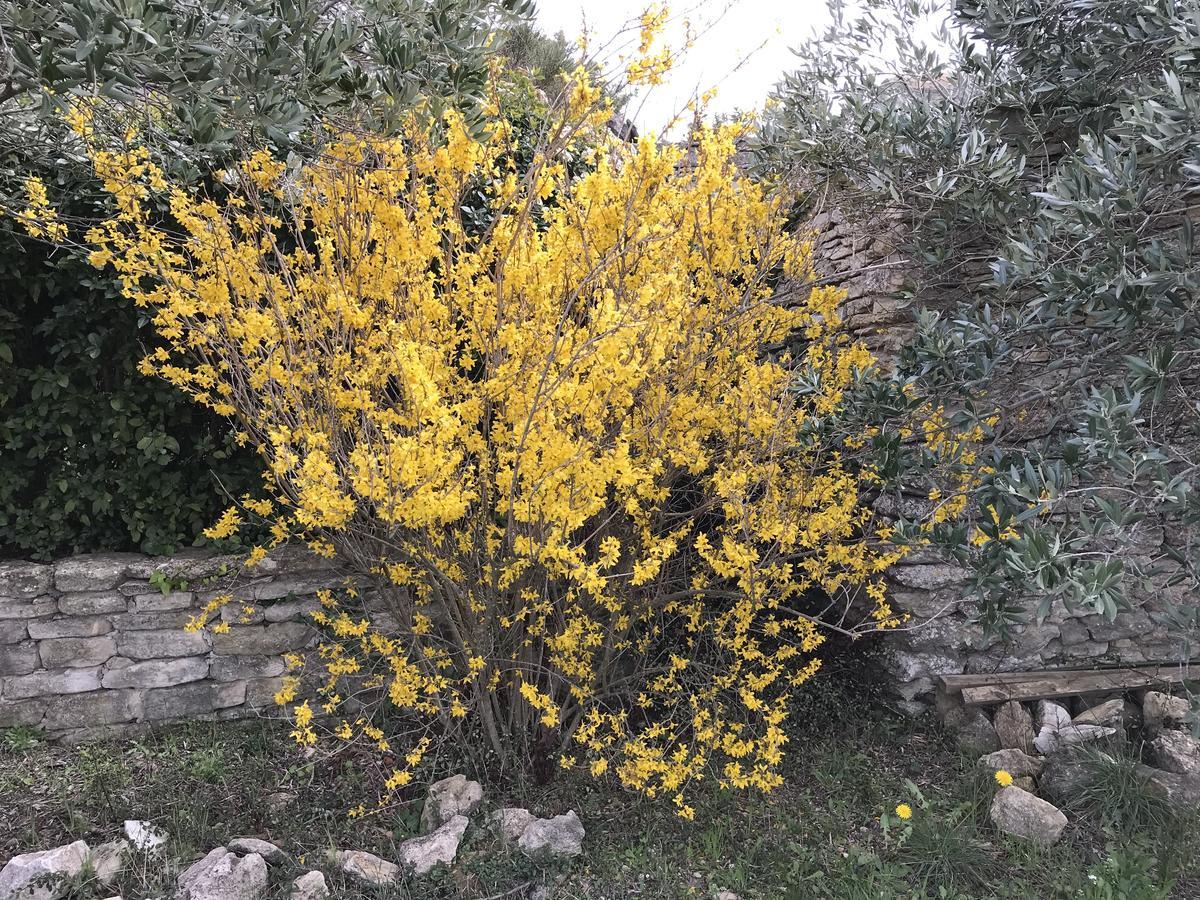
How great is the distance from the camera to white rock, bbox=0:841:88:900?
2.37 m

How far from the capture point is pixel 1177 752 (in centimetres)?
301

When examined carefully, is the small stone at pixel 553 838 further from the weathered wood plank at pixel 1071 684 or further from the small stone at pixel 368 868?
the weathered wood plank at pixel 1071 684

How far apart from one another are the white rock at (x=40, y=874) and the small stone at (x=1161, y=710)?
427 centimetres

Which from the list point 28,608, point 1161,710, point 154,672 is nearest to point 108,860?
point 154,672

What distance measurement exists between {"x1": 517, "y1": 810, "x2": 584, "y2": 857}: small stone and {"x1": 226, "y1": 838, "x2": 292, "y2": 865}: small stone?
2.69 feet

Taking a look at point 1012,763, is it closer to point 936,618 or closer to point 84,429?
point 936,618

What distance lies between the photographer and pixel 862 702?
3.72 m

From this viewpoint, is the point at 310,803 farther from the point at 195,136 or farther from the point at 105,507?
the point at 195,136

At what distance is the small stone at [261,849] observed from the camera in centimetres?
260

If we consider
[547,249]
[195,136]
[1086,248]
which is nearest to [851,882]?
[1086,248]

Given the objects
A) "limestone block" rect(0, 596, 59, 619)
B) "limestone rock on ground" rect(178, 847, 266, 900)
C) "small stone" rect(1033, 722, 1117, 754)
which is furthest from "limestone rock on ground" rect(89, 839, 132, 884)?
"small stone" rect(1033, 722, 1117, 754)

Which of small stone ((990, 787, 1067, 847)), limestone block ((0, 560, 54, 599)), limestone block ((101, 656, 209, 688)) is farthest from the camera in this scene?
limestone block ((101, 656, 209, 688))

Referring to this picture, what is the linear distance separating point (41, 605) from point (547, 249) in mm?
2754

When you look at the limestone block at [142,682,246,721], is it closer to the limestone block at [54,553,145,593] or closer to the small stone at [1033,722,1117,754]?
the limestone block at [54,553,145,593]
